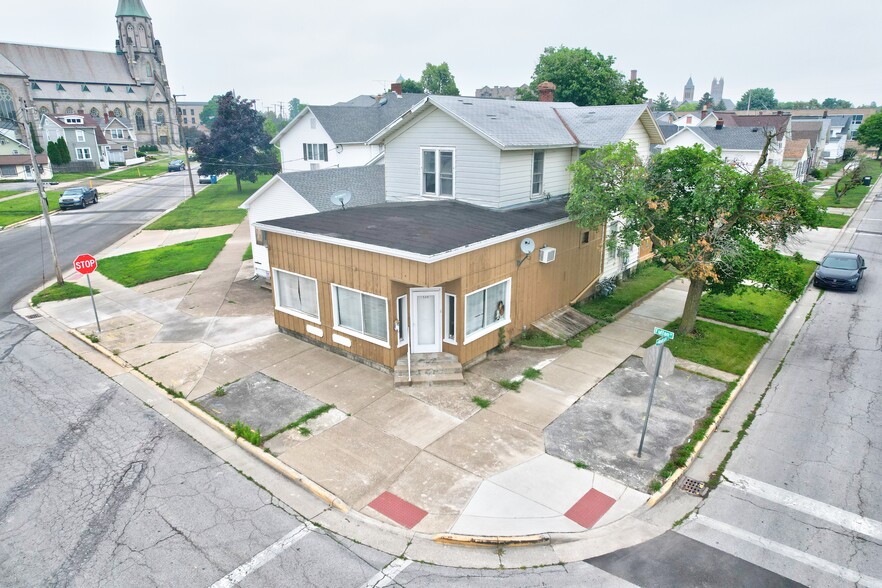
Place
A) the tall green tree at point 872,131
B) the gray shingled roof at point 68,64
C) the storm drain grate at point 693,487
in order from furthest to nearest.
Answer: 1. the gray shingled roof at point 68,64
2. the tall green tree at point 872,131
3. the storm drain grate at point 693,487

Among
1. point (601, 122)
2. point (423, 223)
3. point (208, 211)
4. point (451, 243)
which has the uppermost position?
point (601, 122)

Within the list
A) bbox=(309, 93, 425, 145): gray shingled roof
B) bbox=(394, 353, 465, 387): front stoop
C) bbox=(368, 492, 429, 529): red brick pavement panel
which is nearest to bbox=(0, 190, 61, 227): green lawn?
bbox=(309, 93, 425, 145): gray shingled roof

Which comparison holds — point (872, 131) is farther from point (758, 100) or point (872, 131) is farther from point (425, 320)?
point (758, 100)

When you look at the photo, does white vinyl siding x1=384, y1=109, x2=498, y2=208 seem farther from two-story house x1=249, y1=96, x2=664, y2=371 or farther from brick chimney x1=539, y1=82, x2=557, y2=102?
brick chimney x1=539, y1=82, x2=557, y2=102

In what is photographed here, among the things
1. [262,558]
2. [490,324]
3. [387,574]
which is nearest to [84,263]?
[490,324]

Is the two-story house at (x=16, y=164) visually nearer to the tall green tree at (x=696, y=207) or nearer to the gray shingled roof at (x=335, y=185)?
the gray shingled roof at (x=335, y=185)

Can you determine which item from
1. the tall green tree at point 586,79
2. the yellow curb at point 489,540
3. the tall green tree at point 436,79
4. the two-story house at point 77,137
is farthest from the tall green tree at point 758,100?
the yellow curb at point 489,540
